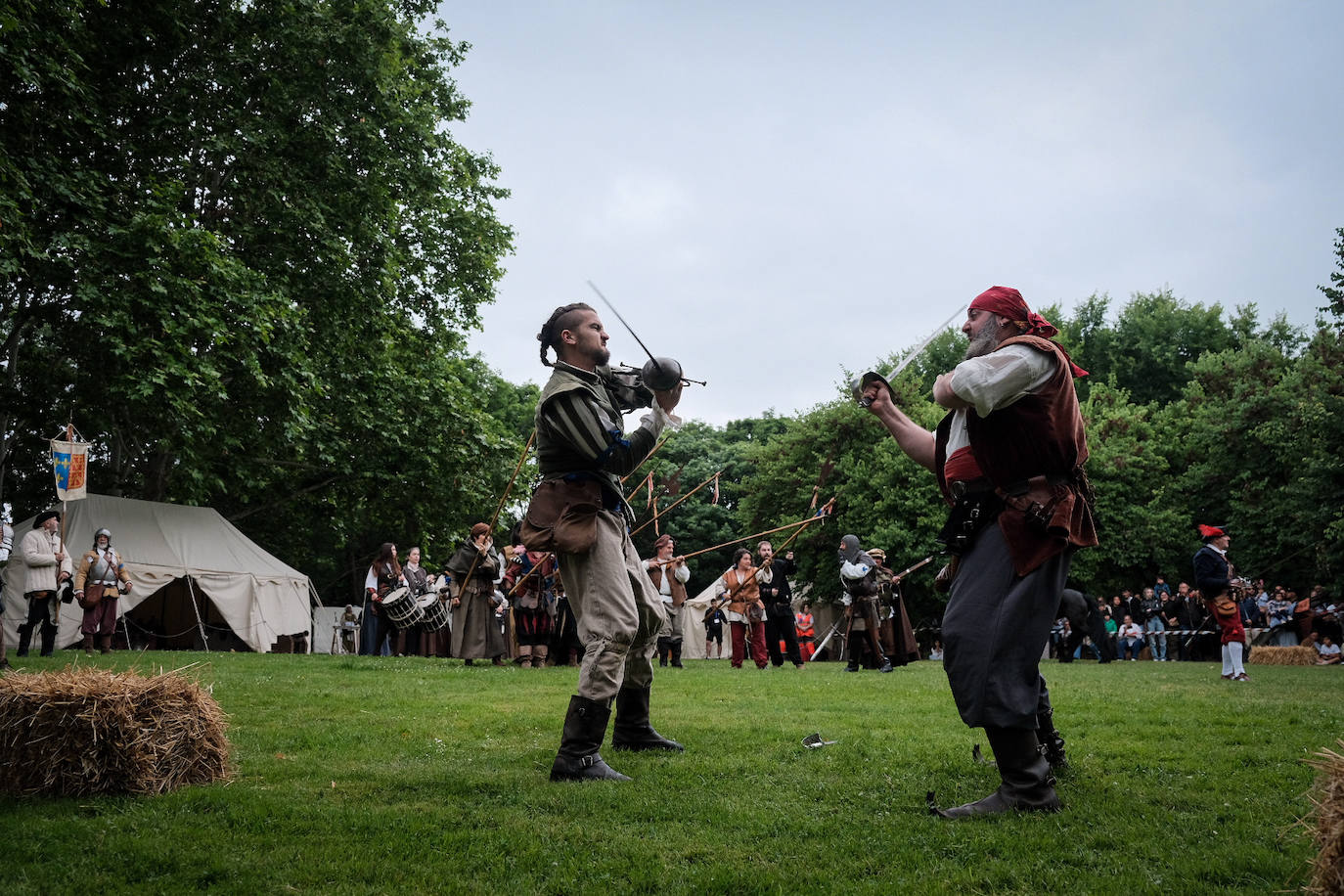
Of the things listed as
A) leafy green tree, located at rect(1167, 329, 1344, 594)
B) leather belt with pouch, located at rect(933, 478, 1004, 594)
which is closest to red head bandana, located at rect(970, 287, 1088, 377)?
leather belt with pouch, located at rect(933, 478, 1004, 594)

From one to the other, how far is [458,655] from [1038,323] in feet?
39.3

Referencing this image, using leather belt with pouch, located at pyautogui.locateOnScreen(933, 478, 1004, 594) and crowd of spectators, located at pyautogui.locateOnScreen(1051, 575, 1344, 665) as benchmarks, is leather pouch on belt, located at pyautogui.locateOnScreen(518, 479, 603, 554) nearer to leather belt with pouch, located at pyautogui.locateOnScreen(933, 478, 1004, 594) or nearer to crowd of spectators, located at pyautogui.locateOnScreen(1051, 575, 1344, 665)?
leather belt with pouch, located at pyautogui.locateOnScreen(933, 478, 1004, 594)

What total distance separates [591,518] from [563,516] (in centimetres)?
14

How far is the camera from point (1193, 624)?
24766 millimetres

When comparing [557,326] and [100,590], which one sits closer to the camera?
[557,326]

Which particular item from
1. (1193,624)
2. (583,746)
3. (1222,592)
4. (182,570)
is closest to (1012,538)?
(583,746)

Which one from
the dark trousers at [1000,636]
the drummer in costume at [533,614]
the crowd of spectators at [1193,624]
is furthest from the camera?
the crowd of spectators at [1193,624]

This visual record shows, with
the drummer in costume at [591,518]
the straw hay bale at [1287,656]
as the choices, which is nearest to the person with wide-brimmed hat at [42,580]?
the drummer in costume at [591,518]

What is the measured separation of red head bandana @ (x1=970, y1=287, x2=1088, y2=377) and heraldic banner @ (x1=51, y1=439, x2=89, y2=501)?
14.1 m

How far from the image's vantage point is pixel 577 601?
16.0 feet

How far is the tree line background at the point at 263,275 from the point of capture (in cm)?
1508

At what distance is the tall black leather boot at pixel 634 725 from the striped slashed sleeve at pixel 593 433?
1.36 meters

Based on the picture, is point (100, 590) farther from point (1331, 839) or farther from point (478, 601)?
point (1331, 839)

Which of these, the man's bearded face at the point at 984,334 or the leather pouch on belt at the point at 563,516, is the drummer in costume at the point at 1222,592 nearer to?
the man's bearded face at the point at 984,334
